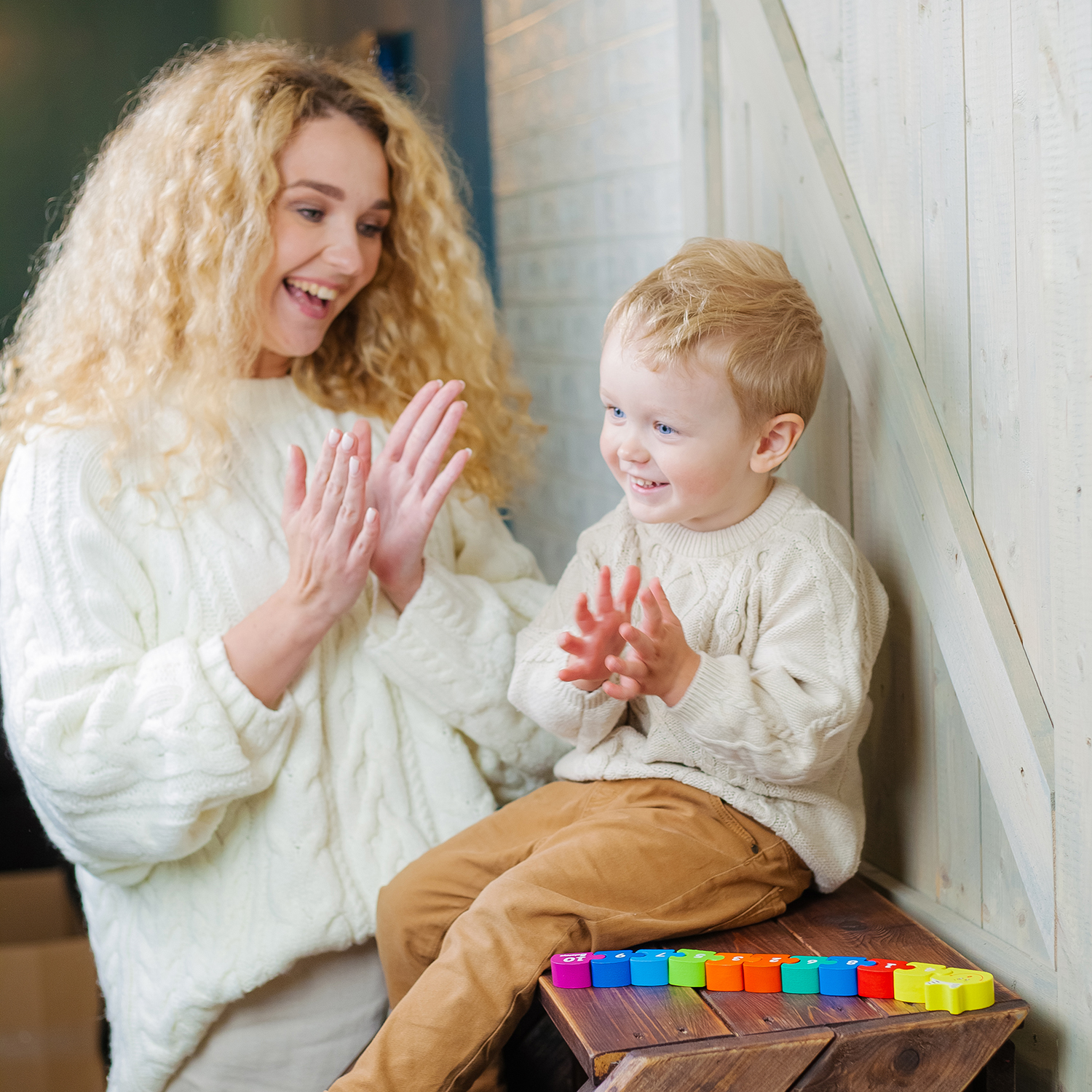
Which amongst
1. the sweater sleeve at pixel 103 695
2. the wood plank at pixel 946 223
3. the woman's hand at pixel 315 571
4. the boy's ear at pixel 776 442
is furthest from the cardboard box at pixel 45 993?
the wood plank at pixel 946 223

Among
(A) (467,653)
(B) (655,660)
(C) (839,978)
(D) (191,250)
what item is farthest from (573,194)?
(C) (839,978)

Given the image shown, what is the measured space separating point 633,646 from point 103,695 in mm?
A: 729

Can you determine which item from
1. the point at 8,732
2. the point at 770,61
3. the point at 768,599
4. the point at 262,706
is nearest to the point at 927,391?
the point at 768,599

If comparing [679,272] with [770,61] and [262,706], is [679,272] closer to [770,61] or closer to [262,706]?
[770,61]

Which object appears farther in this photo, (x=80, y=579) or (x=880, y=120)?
(x=80, y=579)

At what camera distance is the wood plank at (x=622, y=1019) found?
3.78 feet

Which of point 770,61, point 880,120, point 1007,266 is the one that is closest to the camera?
point 1007,266

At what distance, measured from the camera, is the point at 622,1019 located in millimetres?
1207

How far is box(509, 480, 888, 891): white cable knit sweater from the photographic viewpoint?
1.30 metres

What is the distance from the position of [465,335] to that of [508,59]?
3.84 feet

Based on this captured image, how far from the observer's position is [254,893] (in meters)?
1.65

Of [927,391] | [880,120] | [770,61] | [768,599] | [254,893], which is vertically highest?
[770,61]

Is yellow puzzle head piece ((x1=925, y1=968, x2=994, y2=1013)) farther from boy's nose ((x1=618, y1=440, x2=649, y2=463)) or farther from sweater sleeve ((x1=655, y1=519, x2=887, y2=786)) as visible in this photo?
boy's nose ((x1=618, y1=440, x2=649, y2=463))

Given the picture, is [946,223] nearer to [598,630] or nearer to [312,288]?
[598,630]
